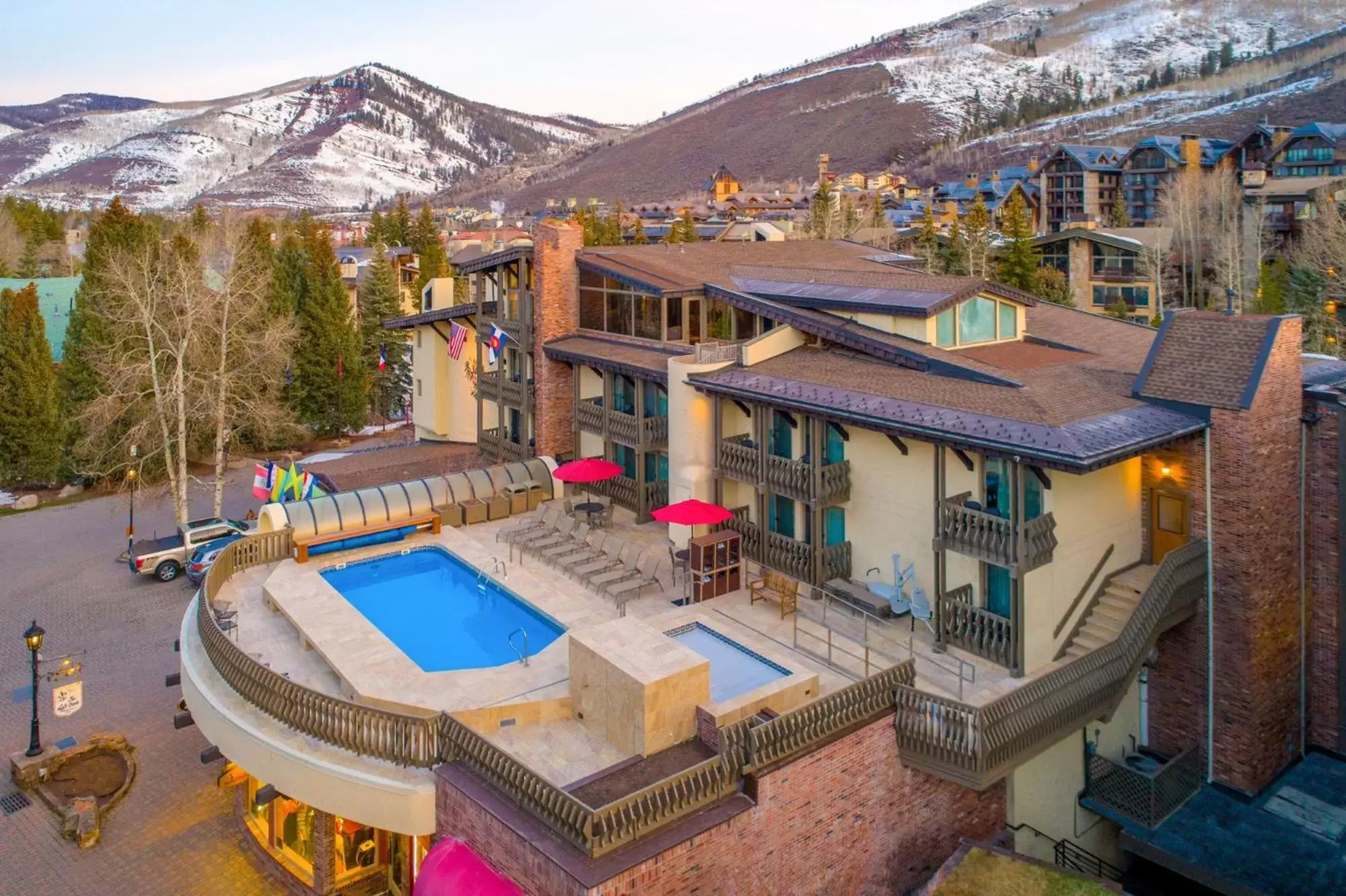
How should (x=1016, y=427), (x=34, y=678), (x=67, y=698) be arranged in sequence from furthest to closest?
(x=34, y=678) < (x=67, y=698) < (x=1016, y=427)

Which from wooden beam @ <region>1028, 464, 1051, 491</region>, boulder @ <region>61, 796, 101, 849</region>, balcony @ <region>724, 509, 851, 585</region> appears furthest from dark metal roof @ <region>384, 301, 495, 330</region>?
wooden beam @ <region>1028, 464, 1051, 491</region>

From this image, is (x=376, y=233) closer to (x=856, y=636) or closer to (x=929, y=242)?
(x=929, y=242)

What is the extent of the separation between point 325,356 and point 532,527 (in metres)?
28.2

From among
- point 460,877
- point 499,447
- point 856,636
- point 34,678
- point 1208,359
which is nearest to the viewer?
point 460,877

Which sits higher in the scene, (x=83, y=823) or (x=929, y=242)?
(x=929, y=242)

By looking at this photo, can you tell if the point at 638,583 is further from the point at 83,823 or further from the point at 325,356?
the point at 325,356

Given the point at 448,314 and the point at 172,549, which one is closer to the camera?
the point at 172,549

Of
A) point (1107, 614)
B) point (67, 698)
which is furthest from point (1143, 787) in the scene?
point (67, 698)

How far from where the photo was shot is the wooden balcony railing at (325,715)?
1376cm

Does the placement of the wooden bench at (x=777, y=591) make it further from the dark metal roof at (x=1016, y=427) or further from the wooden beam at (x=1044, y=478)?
the wooden beam at (x=1044, y=478)

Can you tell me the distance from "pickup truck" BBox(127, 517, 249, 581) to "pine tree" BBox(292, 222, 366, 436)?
16.7 meters

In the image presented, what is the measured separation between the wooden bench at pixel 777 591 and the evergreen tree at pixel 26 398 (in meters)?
35.6

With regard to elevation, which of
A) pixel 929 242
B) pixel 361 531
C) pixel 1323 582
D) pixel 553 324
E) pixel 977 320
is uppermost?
pixel 929 242

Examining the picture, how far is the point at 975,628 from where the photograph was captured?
16984mm
